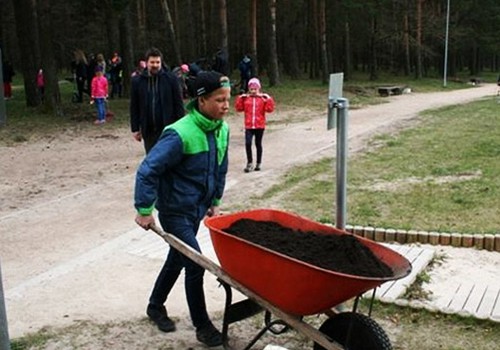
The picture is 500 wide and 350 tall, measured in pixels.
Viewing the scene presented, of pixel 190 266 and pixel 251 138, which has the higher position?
pixel 190 266

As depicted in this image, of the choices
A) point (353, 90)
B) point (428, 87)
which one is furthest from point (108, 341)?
point (428, 87)

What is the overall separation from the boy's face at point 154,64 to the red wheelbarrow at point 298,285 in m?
3.93

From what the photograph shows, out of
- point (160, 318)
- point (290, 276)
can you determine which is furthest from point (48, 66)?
point (290, 276)

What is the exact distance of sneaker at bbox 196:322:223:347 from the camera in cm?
402

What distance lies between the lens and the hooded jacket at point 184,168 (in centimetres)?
375

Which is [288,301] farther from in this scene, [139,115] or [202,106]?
[139,115]

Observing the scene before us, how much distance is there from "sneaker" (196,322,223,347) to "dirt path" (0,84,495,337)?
0.56 metres

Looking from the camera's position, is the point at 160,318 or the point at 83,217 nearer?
the point at 160,318

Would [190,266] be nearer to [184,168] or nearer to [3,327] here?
[184,168]

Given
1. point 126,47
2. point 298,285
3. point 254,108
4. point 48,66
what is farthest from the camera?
point 126,47

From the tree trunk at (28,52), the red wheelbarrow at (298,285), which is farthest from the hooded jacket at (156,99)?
the tree trunk at (28,52)

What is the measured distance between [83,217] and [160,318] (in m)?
3.66

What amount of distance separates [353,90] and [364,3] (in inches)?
416

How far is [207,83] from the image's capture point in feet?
12.4
